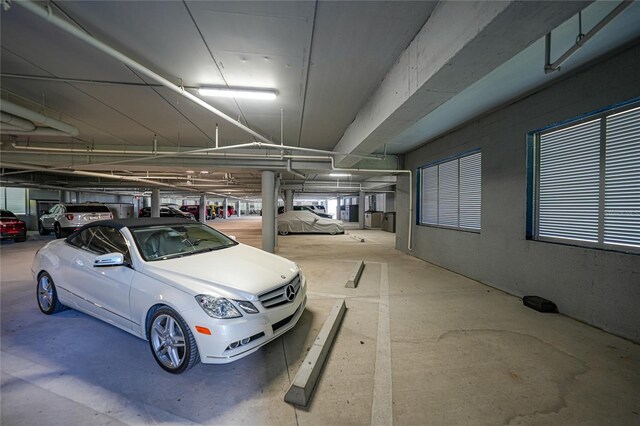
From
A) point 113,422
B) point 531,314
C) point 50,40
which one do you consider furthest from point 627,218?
point 50,40

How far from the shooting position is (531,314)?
3.51m

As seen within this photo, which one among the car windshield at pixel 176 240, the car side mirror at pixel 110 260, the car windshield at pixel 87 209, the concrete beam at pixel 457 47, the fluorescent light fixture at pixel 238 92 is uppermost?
the fluorescent light fixture at pixel 238 92

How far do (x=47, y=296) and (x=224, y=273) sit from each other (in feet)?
9.62

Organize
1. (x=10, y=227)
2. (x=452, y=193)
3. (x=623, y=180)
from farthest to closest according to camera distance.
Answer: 1. (x=10, y=227)
2. (x=452, y=193)
3. (x=623, y=180)

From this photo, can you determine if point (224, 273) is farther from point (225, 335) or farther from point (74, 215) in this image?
point (74, 215)

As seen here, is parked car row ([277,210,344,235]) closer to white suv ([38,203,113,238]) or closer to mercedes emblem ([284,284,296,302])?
white suv ([38,203,113,238])

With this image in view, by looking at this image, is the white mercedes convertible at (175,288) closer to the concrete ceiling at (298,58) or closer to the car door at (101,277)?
the car door at (101,277)

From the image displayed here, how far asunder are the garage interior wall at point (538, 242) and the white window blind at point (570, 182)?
9.1 inches

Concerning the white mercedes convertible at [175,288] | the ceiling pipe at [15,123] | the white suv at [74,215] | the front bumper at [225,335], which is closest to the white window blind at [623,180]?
the white mercedes convertible at [175,288]

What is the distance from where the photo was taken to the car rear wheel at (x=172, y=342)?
7.02 ft

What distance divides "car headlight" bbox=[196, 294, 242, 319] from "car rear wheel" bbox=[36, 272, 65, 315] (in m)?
2.70

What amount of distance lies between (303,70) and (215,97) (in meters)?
1.69

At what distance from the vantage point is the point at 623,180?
118 inches

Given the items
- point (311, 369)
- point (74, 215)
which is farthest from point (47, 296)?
point (74, 215)
